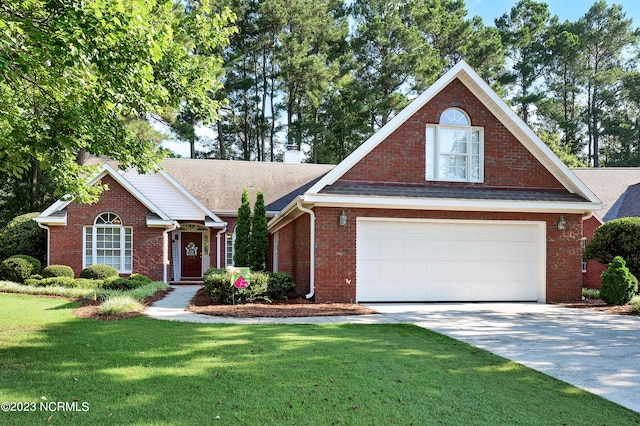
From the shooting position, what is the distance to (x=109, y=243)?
1853cm

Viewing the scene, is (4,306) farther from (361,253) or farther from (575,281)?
(575,281)

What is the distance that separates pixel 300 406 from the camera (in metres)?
4.46

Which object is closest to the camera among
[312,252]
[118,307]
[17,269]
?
[118,307]

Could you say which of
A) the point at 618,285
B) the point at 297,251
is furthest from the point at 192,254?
the point at 618,285

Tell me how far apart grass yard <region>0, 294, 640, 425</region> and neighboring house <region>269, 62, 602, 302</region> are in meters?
4.68

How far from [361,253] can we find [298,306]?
2.20 metres

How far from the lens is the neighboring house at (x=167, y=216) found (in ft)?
59.7

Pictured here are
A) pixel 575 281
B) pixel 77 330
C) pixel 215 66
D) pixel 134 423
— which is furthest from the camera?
pixel 575 281

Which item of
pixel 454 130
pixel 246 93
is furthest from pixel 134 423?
pixel 246 93

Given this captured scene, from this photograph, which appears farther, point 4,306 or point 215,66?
point 4,306

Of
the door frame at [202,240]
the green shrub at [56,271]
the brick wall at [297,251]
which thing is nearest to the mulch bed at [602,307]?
the brick wall at [297,251]

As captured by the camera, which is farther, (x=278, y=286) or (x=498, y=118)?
(x=498, y=118)

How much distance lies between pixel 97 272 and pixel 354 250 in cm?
1006

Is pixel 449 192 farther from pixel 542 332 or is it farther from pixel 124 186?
pixel 124 186
